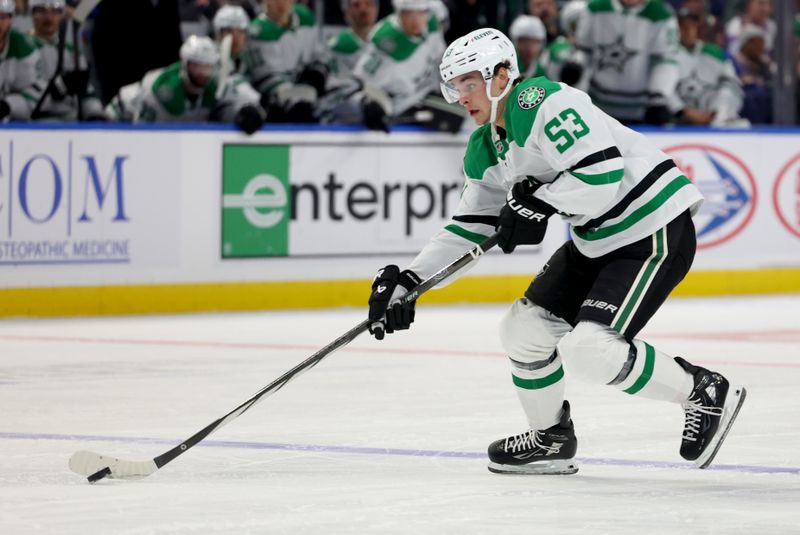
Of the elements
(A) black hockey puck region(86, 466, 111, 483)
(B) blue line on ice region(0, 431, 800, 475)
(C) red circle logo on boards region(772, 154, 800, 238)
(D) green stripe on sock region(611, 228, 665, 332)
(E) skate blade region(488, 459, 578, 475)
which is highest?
(D) green stripe on sock region(611, 228, 665, 332)

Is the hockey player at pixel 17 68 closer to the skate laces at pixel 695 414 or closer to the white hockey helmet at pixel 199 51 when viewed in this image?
the white hockey helmet at pixel 199 51

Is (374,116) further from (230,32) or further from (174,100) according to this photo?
(174,100)

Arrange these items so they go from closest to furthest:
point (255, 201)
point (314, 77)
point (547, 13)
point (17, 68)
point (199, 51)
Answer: point (17, 68)
point (255, 201)
point (199, 51)
point (314, 77)
point (547, 13)

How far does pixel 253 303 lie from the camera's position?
9.30 meters

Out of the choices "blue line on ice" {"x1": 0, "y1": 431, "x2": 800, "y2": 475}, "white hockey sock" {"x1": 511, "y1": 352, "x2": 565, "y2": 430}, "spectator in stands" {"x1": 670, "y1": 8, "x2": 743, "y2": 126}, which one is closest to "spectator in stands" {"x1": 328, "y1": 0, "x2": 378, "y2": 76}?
"spectator in stands" {"x1": 670, "y1": 8, "x2": 743, "y2": 126}

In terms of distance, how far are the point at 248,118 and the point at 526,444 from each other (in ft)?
16.5

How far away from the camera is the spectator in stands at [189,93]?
943cm

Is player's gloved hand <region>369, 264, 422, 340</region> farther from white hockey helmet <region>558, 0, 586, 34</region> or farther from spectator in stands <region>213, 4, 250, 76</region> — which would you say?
white hockey helmet <region>558, 0, 586, 34</region>

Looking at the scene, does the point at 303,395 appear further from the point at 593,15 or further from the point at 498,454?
the point at 593,15

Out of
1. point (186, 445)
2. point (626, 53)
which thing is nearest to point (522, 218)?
point (186, 445)

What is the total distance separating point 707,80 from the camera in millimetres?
11352

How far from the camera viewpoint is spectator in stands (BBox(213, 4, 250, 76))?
380 inches

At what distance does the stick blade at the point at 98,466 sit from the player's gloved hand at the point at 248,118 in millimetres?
5154

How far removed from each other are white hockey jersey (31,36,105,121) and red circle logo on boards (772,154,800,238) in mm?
4331
